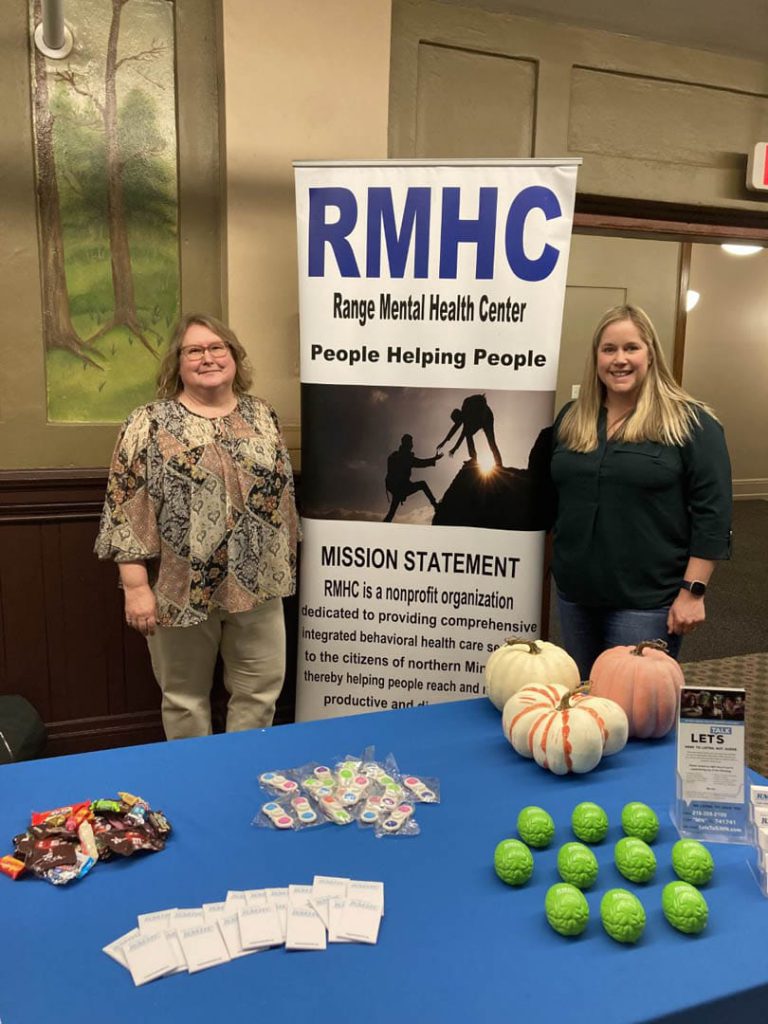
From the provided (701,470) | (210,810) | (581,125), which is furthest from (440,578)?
(581,125)

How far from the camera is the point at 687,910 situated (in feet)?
3.23

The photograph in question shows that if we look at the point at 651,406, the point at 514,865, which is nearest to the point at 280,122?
the point at 651,406

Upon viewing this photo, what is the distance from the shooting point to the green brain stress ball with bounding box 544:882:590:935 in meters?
0.97

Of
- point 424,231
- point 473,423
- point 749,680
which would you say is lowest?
point 749,680

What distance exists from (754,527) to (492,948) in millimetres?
6377

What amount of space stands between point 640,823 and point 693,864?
0.10 metres

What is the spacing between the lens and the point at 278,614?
2.44 meters

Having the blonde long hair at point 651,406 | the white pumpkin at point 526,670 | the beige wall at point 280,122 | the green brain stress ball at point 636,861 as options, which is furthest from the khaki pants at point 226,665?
the green brain stress ball at point 636,861

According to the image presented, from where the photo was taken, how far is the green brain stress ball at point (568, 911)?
38.4 inches

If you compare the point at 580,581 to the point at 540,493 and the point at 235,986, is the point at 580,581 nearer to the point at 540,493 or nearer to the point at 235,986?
the point at 540,493

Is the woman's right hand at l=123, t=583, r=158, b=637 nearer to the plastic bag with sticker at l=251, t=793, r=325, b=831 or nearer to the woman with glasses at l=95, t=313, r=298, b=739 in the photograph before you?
the woman with glasses at l=95, t=313, r=298, b=739

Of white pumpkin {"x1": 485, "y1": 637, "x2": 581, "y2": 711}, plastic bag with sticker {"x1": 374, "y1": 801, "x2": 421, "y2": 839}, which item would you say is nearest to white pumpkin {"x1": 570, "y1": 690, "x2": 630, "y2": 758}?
white pumpkin {"x1": 485, "y1": 637, "x2": 581, "y2": 711}

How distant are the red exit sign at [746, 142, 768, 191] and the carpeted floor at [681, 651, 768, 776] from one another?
2.10 m

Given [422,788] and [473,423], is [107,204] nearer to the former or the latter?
[473,423]
